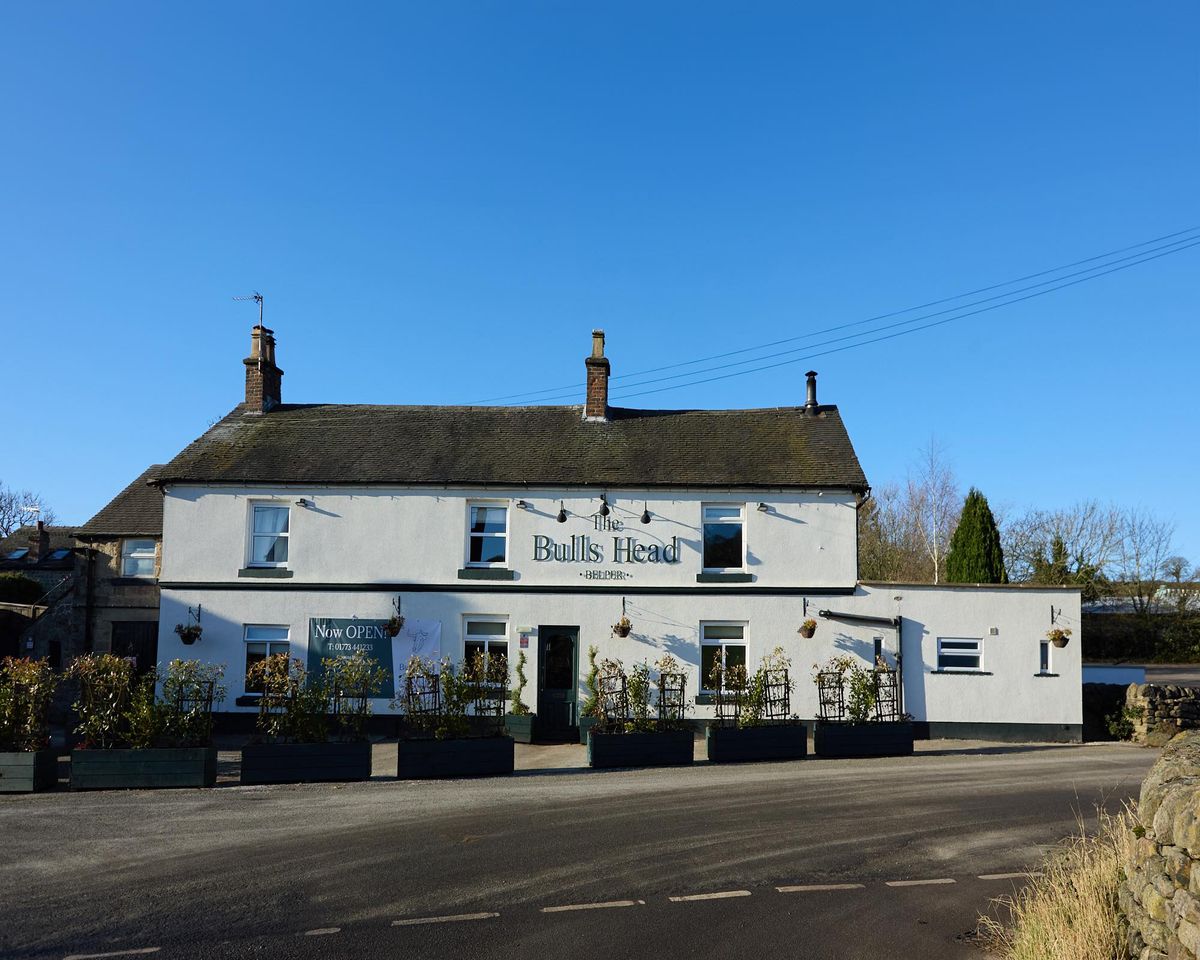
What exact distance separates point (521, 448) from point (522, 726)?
259 inches

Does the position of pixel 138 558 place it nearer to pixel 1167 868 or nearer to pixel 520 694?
pixel 520 694

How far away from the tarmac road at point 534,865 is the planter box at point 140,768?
1.22ft

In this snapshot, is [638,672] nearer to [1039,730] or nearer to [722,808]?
[722,808]

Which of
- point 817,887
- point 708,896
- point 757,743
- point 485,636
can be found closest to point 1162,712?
point 757,743

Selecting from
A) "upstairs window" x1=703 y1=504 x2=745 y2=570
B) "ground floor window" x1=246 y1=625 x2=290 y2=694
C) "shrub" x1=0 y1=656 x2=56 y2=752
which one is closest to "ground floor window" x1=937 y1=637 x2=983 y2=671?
"upstairs window" x1=703 y1=504 x2=745 y2=570

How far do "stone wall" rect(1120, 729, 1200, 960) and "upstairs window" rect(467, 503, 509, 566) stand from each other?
1595cm

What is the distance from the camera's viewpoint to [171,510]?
70.7ft

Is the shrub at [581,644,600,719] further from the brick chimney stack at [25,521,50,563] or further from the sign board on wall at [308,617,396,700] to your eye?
the brick chimney stack at [25,521,50,563]

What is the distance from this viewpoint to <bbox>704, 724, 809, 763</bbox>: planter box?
16891mm

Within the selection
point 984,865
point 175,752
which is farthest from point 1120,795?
point 175,752

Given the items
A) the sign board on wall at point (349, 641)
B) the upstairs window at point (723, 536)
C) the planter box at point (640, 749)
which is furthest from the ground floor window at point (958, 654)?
the sign board on wall at point (349, 641)

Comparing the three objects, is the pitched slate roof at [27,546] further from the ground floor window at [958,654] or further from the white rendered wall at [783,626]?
the ground floor window at [958,654]

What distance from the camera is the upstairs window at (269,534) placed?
2166 centimetres

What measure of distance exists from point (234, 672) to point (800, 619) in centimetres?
1234
